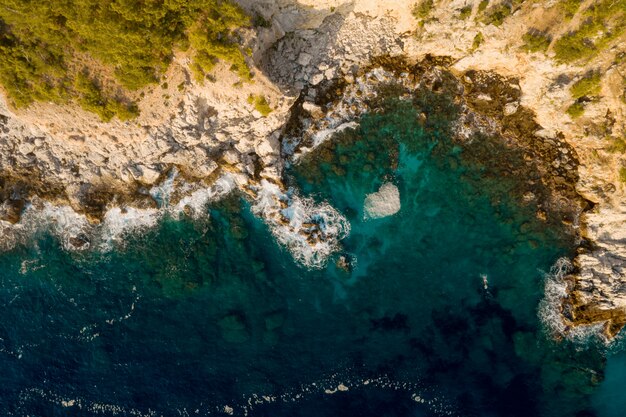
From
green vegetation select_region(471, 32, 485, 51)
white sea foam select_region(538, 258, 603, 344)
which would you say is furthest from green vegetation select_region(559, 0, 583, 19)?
white sea foam select_region(538, 258, 603, 344)

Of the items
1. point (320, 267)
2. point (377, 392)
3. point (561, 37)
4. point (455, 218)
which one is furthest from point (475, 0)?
point (377, 392)

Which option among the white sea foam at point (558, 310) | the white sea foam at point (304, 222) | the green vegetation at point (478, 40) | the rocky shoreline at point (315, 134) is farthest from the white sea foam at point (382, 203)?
the white sea foam at point (558, 310)

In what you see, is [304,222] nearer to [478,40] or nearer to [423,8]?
[423,8]

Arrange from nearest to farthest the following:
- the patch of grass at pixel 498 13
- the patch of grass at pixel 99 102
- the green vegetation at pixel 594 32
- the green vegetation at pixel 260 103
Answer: the green vegetation at pixel 594 32 < the patch of grass at pixel 498 13 < the patch of grass at pixel 99 102 < the green vegetation at pixel 260 103

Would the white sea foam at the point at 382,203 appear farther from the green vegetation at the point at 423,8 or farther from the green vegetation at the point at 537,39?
the green vegetation at the point at 537,39

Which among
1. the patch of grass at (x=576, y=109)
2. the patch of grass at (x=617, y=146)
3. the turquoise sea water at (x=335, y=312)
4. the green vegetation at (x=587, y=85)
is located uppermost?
the green vegetation at (x=587, y=85)

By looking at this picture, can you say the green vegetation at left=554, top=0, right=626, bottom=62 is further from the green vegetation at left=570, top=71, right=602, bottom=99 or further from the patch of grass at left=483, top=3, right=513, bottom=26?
the patch of grass at left=483, top=3, right=513, bottom=26

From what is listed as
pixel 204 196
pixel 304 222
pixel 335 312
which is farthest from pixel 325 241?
pixel 204 196
